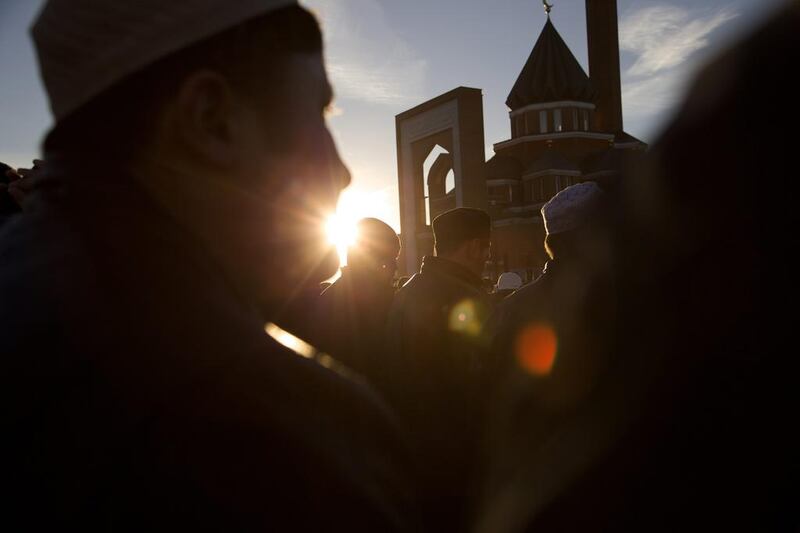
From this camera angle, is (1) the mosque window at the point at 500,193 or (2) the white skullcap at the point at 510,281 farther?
(1) the mosque window at the point at 500,193

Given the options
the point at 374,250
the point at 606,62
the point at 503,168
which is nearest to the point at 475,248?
the point at 374,250

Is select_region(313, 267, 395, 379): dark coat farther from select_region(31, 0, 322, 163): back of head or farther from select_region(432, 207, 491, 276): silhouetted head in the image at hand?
select_region(31, 0, 322, 163): back of head

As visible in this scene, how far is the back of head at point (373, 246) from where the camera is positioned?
11.9ft

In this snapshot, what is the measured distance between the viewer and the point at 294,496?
60 centimetres

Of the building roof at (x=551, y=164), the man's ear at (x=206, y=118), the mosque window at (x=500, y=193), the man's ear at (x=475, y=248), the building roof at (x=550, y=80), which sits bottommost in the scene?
the man's ear at (x=206, y=118)

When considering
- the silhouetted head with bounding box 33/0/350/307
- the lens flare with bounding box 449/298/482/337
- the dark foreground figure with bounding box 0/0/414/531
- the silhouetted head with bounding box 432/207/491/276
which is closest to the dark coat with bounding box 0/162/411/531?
the dark foreground figure with bounding box 0/0/414/531

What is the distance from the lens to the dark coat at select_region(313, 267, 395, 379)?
323 cm

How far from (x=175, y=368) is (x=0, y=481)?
0.20m

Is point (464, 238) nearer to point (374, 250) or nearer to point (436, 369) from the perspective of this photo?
point (374, 250)

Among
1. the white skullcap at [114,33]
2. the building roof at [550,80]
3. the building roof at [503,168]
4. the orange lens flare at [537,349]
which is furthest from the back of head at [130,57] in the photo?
the building roof at [550,80]

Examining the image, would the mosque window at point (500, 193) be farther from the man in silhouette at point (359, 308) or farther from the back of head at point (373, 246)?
the man in silhouette at point (359, 308)

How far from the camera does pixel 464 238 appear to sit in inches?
137

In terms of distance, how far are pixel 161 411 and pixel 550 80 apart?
3961 cm

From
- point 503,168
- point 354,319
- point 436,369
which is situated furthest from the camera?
point 503,168
